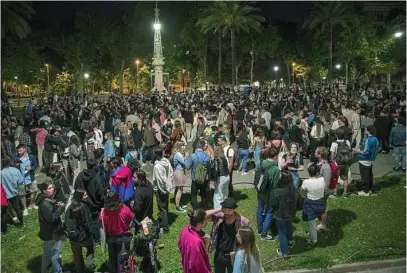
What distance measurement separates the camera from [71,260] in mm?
8273

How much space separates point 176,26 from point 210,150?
5879 centimetres

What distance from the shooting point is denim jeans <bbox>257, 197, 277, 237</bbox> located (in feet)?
28.0

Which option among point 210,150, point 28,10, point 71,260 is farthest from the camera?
point 28,10

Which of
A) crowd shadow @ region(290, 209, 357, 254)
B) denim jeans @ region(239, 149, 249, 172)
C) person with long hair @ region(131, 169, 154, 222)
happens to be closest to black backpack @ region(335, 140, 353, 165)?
crowd shadow @ region(290, 209, 357, 254)

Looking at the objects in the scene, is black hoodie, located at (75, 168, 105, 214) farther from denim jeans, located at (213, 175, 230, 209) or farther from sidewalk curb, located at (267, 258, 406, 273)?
sidewalk curb, located at (267, 258, 406, 273)

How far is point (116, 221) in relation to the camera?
6.86 metres

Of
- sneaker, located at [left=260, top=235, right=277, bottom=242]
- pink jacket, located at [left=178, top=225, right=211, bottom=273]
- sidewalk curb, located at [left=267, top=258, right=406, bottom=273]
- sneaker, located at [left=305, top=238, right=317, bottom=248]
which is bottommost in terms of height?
sidewalk curb, located at [left=267, top=258, right=406, bottom=273]

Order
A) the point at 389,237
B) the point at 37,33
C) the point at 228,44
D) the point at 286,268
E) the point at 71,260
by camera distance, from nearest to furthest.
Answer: the point at 286,268
the point at 71,260
the point at 389,237
the point at 37,33
the point at 228,44

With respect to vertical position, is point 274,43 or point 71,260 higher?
point 274,43

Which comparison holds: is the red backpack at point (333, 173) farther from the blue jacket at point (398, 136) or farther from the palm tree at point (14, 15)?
the palm tree at point (14, 15)

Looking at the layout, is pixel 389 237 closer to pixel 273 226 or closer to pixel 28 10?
pixel 273 226

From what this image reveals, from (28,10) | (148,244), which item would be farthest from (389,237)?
(28,10)

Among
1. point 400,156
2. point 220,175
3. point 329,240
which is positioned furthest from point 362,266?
point 400,156

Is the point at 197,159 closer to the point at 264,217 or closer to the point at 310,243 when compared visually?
the point at 264,217
